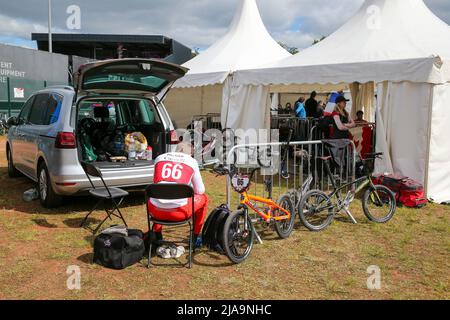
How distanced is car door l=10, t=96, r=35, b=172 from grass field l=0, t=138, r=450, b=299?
5.08 ft

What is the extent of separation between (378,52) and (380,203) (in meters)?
3.46

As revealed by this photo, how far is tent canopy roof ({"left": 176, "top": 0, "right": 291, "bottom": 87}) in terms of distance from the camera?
12133 mm

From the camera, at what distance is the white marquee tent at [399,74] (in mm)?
→ 7258

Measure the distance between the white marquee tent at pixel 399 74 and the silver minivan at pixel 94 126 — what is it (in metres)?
3.51

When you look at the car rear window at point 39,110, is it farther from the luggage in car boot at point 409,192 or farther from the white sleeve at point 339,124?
the luggage in car boot at point 409,192

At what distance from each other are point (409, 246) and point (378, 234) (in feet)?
1.56

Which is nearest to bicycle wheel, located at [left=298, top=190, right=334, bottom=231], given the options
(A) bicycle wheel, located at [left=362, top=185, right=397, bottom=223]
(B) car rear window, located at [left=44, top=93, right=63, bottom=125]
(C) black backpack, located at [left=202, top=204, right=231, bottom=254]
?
(A) bicycle wheel, located at [left=362, top=185, right=397, bottom=223]

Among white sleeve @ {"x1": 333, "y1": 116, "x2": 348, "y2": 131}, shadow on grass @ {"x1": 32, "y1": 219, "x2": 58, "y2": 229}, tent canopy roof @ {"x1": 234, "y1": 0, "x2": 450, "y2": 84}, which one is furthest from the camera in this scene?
white sleeve @ {"x1": 333, "y1": 116, "x2": 348, "y2": 131}

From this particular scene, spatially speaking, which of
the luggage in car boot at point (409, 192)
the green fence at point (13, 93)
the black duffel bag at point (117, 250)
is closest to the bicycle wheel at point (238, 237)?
the black duffel bag at point (117, 250)

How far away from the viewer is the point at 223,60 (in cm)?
1274

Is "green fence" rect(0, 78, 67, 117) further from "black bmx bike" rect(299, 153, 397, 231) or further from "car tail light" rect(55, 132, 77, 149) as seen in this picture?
"black bmx bike" rect(299, 153, 397, 231)

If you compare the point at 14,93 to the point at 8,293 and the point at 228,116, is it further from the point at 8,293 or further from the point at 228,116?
the point at 8,293

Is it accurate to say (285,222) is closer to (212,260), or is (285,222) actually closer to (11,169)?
(212,260)
